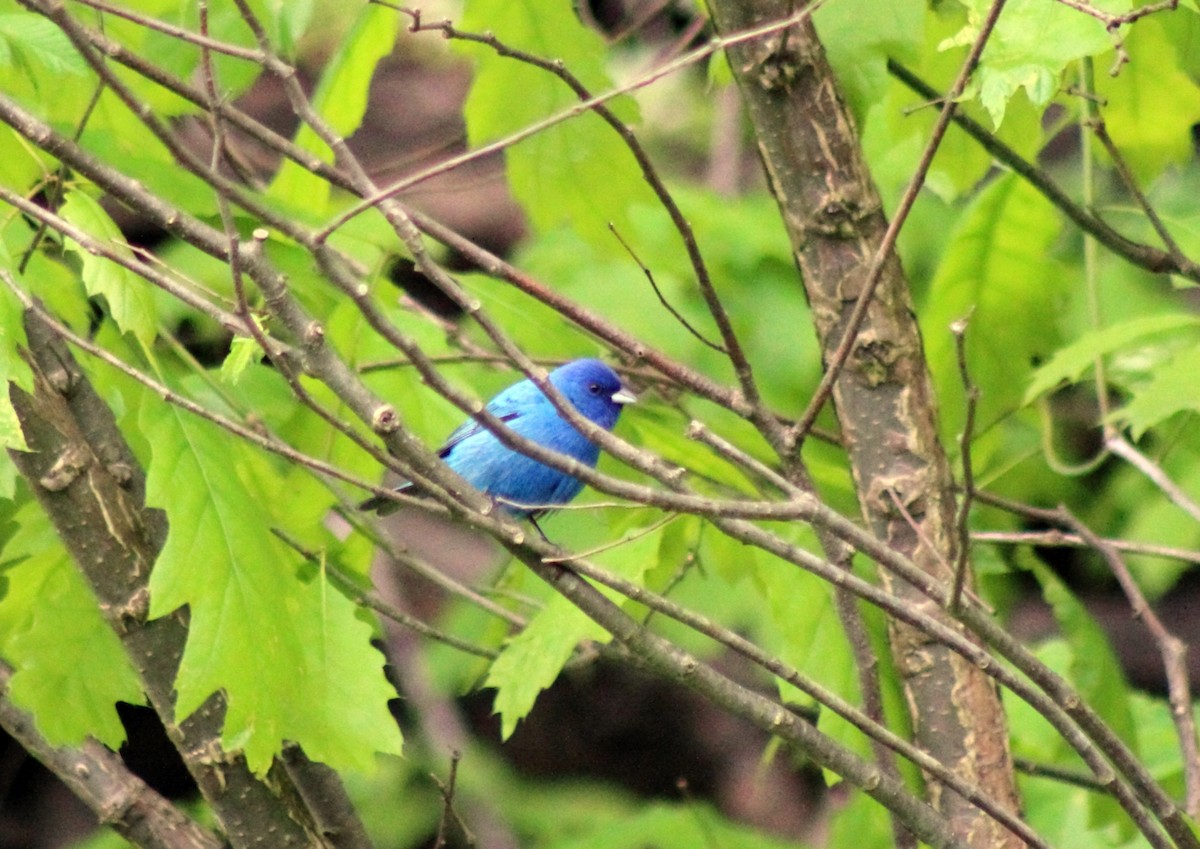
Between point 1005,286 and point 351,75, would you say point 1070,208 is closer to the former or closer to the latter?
point 1005,286

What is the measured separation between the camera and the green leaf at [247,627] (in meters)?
2.24

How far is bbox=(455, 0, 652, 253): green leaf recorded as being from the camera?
295cm

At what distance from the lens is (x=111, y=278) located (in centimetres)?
214

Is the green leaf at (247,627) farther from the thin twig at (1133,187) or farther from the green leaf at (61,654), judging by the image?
the thin twig at (1133,187)

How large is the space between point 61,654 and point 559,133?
146 centimetres

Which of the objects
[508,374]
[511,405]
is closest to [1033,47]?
[508,374]

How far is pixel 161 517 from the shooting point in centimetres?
253

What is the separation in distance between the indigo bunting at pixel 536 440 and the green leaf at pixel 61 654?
3.69ft

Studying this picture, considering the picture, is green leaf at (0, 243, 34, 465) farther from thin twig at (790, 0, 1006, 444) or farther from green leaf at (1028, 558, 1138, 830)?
green leaf at (1028, 558, 1138, 830)

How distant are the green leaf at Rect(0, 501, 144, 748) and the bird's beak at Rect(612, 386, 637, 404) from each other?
1.46 meters

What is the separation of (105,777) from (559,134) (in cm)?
160

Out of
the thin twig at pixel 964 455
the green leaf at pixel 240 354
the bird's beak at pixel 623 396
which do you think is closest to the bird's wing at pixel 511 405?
the bird's beak at pixel 623 396

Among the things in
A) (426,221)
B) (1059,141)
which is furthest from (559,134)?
(1059,141)

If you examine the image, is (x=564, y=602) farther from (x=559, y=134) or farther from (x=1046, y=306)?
(x=1046, y=306)
